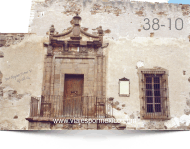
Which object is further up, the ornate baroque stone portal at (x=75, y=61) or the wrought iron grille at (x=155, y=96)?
the ornate baroque stone portal at (x=75, y=61)

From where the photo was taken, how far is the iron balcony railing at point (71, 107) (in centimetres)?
821

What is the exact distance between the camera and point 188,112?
8594mm

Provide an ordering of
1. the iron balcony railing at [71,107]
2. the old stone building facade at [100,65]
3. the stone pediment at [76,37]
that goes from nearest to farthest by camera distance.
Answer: the iron balcony railing at [71,107], the old stone building facade at [100,65], the stone pediment at [76,37]


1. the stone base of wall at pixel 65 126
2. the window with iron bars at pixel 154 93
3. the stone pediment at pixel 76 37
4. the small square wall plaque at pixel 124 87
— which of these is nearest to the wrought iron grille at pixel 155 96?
the window with iron bars at pixel 154 93

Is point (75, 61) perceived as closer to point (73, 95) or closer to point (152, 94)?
point (73, 95)

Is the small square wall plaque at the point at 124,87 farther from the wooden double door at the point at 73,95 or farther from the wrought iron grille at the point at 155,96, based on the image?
the wooden double door at the point at 73,95

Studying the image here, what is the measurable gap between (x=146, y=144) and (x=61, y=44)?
4.53 metres

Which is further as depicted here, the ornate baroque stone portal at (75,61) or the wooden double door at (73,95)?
the ornate baroque stone portal at (75,61)

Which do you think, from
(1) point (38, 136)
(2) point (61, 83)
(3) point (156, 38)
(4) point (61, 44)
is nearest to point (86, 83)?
(2) point (61, 83)

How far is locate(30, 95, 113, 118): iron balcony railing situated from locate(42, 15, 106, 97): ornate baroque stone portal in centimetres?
22

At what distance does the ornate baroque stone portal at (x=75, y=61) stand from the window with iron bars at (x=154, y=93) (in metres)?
1.44

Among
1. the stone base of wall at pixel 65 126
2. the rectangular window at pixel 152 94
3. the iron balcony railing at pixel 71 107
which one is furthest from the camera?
the rectangular window at pixel 152 94

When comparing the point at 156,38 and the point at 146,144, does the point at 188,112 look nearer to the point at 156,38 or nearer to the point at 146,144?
the point at 146,144

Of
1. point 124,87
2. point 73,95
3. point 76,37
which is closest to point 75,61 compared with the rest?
A: point 76,37
